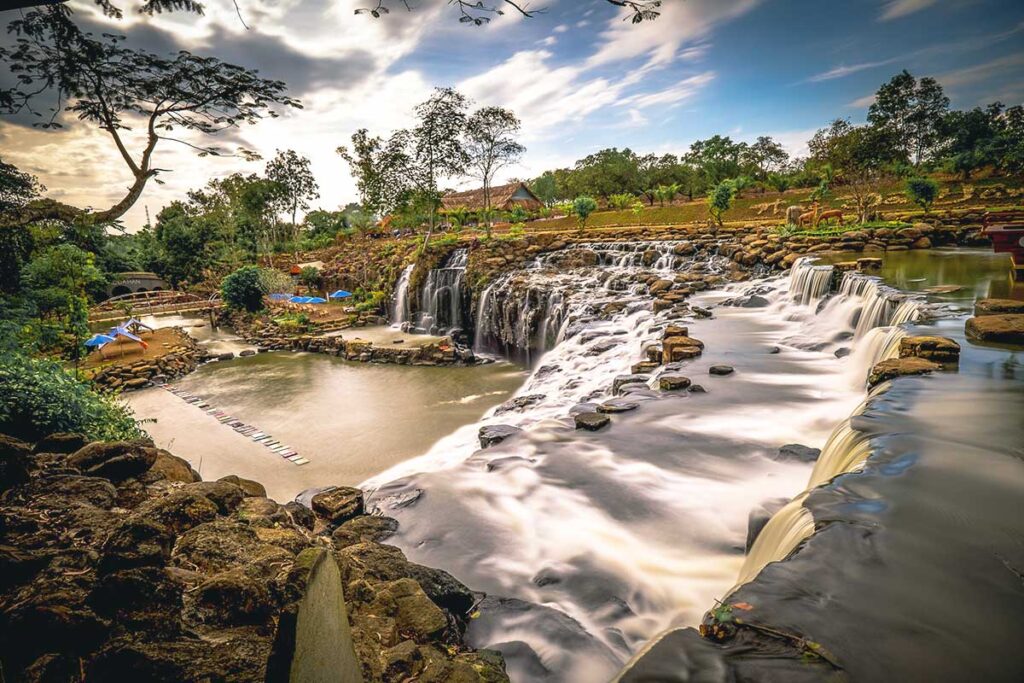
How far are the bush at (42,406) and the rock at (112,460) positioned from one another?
1425 millimetres

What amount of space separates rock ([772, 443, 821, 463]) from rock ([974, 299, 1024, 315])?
4.09m

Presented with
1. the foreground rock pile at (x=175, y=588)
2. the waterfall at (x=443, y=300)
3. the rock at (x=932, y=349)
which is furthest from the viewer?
the waterfall at (x=443, y=300)

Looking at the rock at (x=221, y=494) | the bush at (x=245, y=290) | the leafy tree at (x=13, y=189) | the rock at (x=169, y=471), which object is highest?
the leafy tree at (x=13, y=189)

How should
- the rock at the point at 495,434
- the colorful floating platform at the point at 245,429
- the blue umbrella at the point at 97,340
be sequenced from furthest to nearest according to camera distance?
the blue umbrella at the point at 97,340, the colorful floating platform at the point at 245,429, the rock at the point at 495,434

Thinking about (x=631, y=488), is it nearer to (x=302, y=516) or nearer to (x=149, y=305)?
(x=302, y=516)

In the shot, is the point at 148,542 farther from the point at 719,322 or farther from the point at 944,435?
the point at 719,322

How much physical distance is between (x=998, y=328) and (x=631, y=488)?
Result: 17.8ft

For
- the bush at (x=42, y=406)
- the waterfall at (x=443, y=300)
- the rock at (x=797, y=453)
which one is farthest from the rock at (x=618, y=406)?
the waterfall at (x=443, y=300)

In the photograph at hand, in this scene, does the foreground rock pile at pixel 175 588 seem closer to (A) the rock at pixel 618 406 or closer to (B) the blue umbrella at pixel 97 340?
(A) the rock at pixel 618 406

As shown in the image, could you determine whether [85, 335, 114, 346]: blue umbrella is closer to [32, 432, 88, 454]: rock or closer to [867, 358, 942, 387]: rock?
[32, 432, 88, 454]: rock

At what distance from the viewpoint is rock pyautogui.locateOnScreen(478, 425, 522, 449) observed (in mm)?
6871

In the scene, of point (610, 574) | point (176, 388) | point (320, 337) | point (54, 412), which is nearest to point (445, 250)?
point (320, 337)

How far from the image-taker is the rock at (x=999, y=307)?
6.40 meters

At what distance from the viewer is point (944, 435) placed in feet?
12.5
